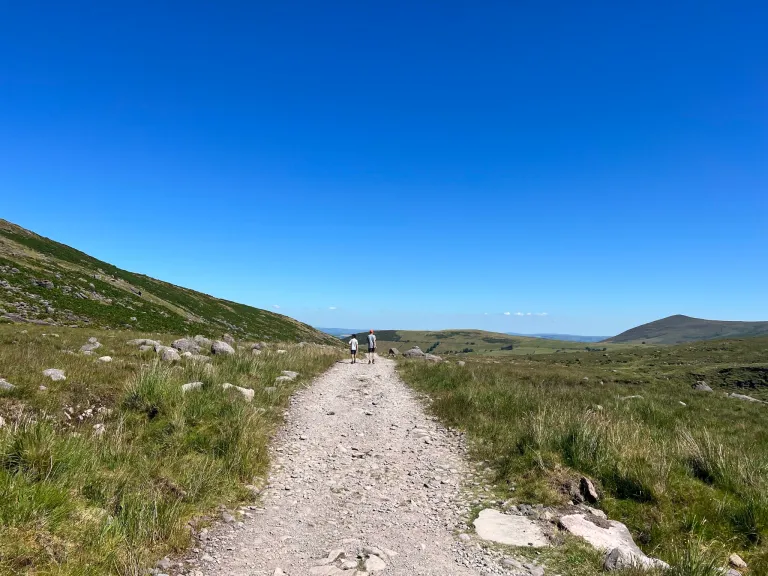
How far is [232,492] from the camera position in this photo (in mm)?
7102

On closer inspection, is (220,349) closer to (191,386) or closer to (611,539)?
(191,386)

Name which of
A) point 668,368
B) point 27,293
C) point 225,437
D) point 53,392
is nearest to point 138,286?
point 27,293

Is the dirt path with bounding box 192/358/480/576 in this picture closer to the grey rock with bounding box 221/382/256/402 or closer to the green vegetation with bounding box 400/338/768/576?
the green vegetation with bounding box 400/338/768/576

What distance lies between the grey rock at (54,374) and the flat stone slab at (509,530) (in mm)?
12162

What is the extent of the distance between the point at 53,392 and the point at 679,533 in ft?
46.5

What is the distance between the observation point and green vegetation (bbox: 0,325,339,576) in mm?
4570

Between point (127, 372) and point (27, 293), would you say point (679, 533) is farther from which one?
point (27, 293)

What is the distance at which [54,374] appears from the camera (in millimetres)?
11766

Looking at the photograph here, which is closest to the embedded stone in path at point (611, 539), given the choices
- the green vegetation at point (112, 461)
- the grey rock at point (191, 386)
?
the green vegetation at point (112, 461)

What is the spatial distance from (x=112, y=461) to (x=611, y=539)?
8462 millimetres

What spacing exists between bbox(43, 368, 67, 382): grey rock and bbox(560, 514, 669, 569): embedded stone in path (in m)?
13.5

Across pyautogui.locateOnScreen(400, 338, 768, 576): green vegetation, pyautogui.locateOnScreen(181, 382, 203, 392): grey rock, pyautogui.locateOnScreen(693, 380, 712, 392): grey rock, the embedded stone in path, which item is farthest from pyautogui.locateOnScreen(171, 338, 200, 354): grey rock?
pyautogui.locateOnScreen(693, 380, 712, 392): grey rock

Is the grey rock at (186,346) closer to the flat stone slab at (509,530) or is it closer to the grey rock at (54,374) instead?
the grey rock at (54,374)

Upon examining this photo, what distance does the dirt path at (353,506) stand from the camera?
5.36 m
